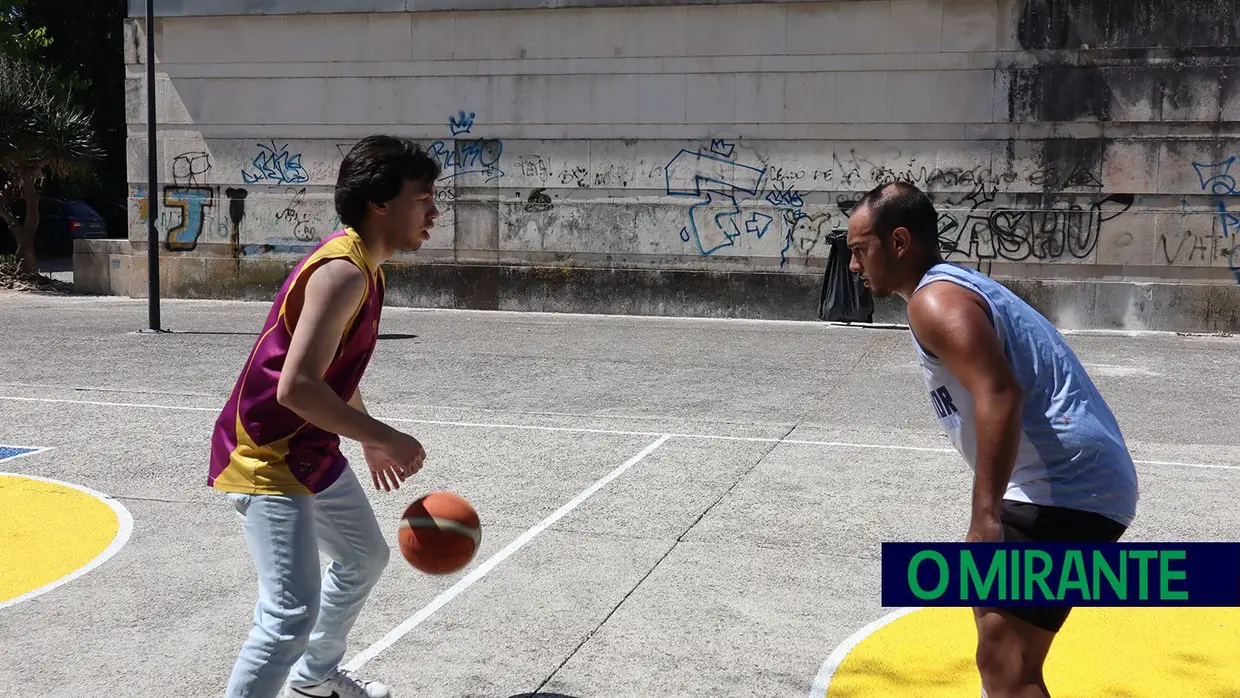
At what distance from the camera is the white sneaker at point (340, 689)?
3.92 m

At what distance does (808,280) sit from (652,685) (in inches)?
536

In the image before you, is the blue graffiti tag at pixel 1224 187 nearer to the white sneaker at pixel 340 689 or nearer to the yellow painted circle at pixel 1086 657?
the yellow painted circle at pixel 1086 657

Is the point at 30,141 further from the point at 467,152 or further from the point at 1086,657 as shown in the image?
the point at 1086,657

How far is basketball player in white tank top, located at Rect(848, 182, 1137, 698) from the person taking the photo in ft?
9.50

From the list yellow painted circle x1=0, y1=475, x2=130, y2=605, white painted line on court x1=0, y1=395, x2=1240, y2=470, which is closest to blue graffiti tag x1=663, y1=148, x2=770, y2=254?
white painted line on court x1=0, y1=395, x2=1240, y2=470

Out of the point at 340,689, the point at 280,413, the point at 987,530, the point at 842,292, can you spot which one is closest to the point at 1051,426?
the point at 987,530

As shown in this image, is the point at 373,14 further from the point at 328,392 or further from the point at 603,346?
the point at 328,392

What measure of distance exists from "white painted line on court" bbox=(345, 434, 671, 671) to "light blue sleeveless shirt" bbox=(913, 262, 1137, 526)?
2.52m

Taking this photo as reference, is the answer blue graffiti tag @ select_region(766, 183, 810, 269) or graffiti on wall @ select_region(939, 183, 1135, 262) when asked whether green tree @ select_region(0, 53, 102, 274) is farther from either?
graffiti on wall @ select_region(939, 183, 1135, 262)

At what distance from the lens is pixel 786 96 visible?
57.2 feet

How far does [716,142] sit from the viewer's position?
17.8 meters

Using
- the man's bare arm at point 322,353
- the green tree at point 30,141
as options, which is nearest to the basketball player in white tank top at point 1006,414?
the man's bare arm at point 322,353

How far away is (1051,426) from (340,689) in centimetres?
237

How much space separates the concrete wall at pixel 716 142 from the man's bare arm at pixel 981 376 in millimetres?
14604
